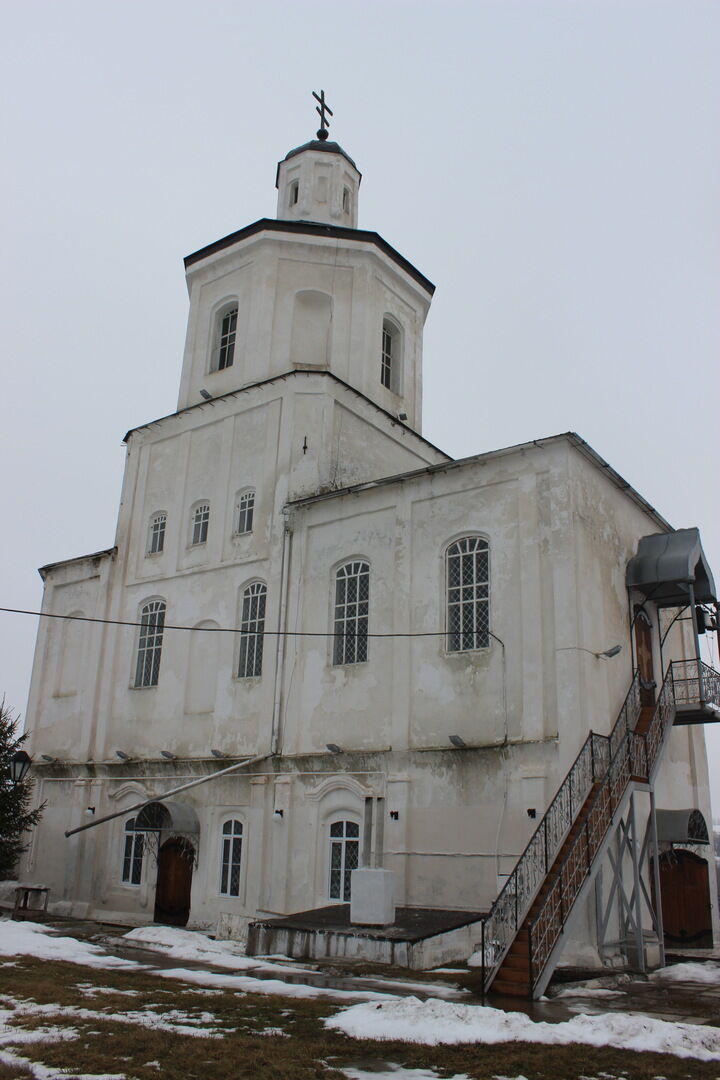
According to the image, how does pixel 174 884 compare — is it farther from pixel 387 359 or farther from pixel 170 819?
pixel 387 359

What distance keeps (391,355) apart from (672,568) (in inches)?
434

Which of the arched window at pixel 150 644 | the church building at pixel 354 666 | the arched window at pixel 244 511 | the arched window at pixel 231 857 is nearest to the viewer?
the church building at pixel 354 666

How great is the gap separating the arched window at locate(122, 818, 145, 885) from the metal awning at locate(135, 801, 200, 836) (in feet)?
4.56

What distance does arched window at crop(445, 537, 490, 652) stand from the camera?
1669cm

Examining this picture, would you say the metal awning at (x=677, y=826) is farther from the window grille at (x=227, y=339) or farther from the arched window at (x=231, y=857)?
the window grille at (x=227, y=339)

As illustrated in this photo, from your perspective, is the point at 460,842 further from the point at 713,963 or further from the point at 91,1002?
the point at 91,1002

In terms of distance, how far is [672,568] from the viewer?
56.9 feet

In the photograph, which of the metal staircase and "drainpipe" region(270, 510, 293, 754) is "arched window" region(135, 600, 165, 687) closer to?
"drainpipe" region(270, 510, 293, 754)

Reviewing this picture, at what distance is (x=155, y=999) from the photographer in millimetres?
9711

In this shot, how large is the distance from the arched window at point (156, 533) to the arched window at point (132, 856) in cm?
676

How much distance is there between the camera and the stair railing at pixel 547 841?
1134 cm

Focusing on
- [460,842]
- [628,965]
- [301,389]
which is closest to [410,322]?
[301,389]

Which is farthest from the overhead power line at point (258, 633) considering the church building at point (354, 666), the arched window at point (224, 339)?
the arched window at point (224, 339)

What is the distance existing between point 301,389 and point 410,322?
213 inches
